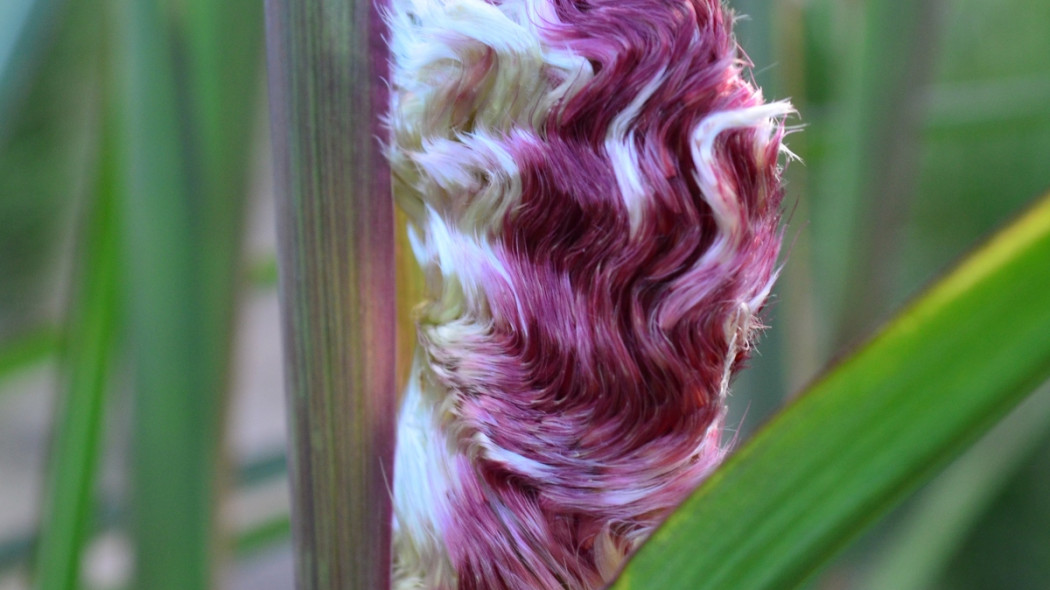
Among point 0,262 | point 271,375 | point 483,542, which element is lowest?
point 271,375

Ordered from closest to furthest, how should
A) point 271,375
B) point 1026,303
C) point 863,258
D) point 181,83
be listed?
point 1026,303, point 181,83, point 863,258, point 271,375

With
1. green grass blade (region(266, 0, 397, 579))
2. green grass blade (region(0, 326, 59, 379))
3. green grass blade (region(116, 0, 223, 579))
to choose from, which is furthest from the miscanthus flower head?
green grass blade (region(0, 326, 59, 379))

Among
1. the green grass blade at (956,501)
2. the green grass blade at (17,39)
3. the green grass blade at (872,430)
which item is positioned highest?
the green grass blade at (17,39)

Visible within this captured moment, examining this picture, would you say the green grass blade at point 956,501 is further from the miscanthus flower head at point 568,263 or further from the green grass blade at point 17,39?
the green grass blade at point 17,39

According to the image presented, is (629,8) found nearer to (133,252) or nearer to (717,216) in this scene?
(717,216)

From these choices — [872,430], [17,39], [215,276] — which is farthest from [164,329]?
[872,430]

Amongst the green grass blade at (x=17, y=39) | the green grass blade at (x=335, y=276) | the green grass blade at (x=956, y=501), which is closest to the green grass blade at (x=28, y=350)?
the green grass blade at (x=17, y=39)

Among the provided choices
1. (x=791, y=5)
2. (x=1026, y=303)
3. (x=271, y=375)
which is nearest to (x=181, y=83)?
(x=1026, y=303)
